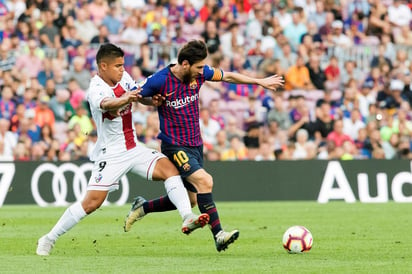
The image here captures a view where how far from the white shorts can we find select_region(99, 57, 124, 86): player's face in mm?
811

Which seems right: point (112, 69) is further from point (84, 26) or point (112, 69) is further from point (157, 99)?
point (84, 26)

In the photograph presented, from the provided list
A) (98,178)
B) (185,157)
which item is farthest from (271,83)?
(98,178)

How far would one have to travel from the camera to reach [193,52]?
1112 centimetres

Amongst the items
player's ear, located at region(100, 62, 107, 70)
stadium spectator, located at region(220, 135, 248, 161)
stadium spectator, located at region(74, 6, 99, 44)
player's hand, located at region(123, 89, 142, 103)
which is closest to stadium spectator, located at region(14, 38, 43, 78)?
stadium spectator, located at region(74, 6, 99, 44)

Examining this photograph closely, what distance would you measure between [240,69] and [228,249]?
13.0 metres

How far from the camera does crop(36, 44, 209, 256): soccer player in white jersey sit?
11.1m

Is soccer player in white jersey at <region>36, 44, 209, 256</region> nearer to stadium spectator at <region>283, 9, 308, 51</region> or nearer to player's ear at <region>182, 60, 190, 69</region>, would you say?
player's ear at <region>182, 60, 190, 69</region>

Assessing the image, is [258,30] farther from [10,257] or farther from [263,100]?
[10,257]

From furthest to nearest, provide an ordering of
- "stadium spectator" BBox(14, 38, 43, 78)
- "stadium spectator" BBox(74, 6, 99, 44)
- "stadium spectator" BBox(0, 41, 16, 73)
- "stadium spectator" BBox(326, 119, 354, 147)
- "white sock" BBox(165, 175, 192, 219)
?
"stadium spectator" BBox(74, 6, 99, 44) → "stadium spectator" BBox(14, 38, 43, 78) → "stadium spectator" BBox(0, 41, 16, 73) → "stadium spectator" BBox(326, 119, 354, 147) → "white sock" BBox(165, 175, 192, 219)

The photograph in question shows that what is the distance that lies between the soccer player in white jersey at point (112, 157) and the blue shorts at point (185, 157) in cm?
7

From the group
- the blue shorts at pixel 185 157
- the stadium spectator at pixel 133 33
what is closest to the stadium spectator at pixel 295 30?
the stadium spectator at pixel 133 33

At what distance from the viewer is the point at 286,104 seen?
77.7ft

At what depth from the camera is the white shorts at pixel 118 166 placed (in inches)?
441

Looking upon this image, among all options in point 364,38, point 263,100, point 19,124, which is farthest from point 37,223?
point 364,38
